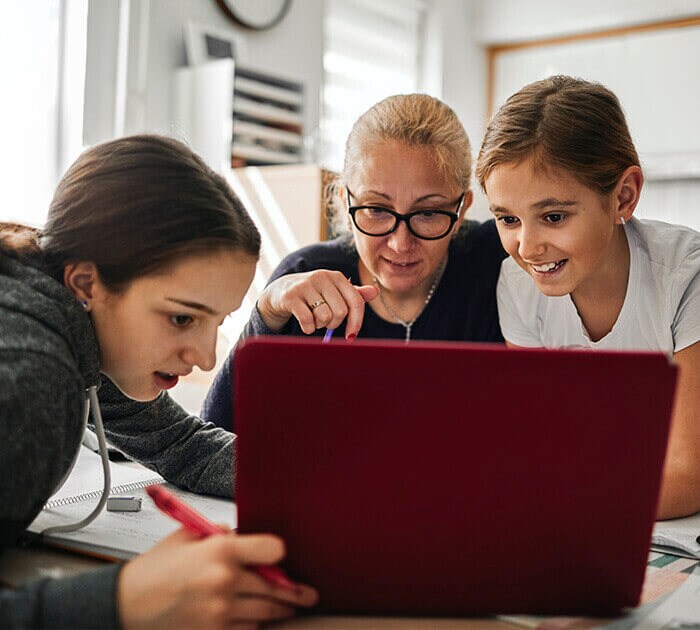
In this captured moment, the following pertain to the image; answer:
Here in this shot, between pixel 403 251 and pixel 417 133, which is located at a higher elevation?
pixel 417 133

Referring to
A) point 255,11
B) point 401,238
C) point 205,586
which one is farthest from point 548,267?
point 255,11

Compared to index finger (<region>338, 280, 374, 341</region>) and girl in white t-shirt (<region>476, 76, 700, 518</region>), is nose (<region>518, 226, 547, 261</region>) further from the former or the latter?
index finger (<region>338, 280, 374, 341</region>)

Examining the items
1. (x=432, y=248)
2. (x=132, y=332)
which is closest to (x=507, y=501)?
(x=132, y=332)

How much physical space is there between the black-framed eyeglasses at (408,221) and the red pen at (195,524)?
82 centimetres

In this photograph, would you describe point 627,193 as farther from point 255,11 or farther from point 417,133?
point 255,11

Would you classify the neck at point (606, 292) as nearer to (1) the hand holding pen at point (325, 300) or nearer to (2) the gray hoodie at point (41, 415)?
(1) the hand holding pen at point (325, 300)

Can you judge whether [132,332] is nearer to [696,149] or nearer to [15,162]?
[15,162]

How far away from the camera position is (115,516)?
2.78 feet

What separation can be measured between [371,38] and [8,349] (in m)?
3.83

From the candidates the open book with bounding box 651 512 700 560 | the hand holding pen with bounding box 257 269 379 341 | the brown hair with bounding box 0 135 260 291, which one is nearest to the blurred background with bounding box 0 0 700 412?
the brown hair with bounding box 0 135 260 291

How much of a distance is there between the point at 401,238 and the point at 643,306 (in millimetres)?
393

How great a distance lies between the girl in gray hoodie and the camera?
0.55 meters

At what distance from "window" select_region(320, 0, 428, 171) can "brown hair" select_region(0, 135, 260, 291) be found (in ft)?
9.11

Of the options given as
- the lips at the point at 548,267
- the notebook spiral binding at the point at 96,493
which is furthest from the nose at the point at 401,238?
the notebook spiral binding at the point at 96,493
